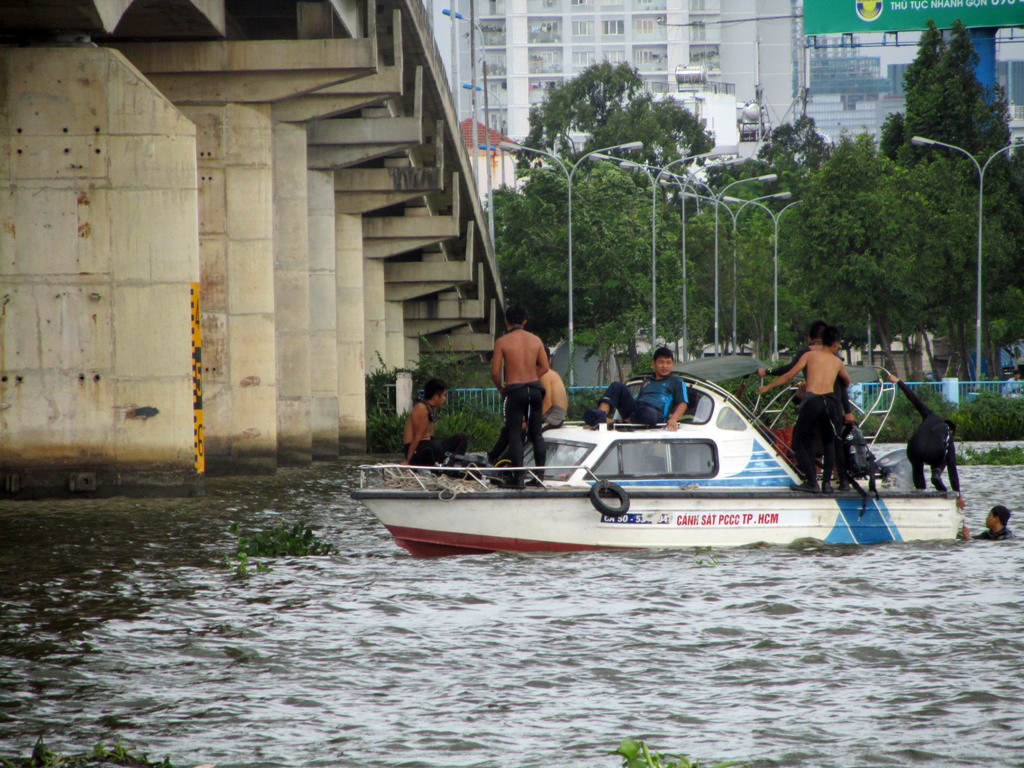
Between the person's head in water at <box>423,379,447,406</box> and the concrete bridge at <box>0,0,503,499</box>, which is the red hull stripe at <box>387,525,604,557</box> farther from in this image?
the concrete bridge at <box>0,0,503,499</box>

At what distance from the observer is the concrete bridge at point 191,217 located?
802 inches

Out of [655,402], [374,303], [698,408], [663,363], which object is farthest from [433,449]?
[374,303]

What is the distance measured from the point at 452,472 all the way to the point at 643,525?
188 cm

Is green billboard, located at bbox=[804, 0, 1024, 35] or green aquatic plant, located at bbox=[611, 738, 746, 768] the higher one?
green billboard, located at bbox=[804, 0, 1024, 35]

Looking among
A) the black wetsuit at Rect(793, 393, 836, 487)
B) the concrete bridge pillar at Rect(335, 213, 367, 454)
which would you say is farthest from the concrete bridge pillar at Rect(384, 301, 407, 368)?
the black wetsuit at Rect(793, 393, 836, 487)

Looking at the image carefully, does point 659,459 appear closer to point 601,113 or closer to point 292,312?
point 292,312

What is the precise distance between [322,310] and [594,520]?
21098mm

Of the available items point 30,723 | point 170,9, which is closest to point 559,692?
point 30,723

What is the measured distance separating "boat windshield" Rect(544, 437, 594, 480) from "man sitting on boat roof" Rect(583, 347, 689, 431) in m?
0.38

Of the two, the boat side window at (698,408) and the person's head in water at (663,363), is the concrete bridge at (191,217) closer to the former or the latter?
the person's head in water at (663,363)

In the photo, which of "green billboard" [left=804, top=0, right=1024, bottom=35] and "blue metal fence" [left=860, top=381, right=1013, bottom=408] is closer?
"blue metal fence" [left=860, top=381, right=1013, bottom=408]

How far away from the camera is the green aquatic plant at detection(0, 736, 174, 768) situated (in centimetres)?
734

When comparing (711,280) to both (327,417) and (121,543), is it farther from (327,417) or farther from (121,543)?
(121,543)

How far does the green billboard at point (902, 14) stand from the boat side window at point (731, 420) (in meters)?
49.5
